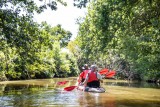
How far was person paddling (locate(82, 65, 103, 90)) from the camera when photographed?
17.4 metres

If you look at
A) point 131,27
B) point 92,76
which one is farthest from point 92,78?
point 131,27

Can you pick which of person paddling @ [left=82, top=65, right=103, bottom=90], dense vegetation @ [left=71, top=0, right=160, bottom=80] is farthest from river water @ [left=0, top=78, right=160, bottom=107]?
dense vegetation @ [left=71, top=0, right=160, bottom=80]

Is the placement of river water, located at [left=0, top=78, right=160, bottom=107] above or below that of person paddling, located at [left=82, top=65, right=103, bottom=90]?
below

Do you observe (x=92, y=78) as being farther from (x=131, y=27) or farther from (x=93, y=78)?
(x=131, y=27)

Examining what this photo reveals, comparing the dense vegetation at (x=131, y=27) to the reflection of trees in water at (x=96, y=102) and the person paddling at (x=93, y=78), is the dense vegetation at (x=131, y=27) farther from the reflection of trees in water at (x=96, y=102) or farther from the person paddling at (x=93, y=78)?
the reflection of trees in water at (x=96, y=102)

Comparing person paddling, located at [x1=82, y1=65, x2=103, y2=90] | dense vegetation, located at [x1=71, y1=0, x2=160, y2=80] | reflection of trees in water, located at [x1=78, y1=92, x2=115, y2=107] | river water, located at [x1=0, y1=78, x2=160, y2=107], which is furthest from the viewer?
person paddling, located at [x1=82, y1=65, x2=103, y2=90]

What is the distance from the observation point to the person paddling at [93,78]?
17391 millimetres

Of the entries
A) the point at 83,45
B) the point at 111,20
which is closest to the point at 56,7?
the point at 111,20

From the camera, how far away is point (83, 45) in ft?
151

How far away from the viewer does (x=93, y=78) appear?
17.6 metres

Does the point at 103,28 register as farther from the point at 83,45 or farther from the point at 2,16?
the point at 83,45

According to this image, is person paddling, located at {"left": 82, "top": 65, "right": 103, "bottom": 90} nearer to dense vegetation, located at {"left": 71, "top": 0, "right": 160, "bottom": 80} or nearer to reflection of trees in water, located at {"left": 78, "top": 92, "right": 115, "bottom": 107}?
reflection of trees in water, located at {"left": 78, "top": 92, "right": 115, "bottom": 107}

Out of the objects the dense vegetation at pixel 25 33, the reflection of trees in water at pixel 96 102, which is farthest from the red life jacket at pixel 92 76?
the dense vegetation at pixel 25 33

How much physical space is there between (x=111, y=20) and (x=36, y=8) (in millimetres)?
10540
